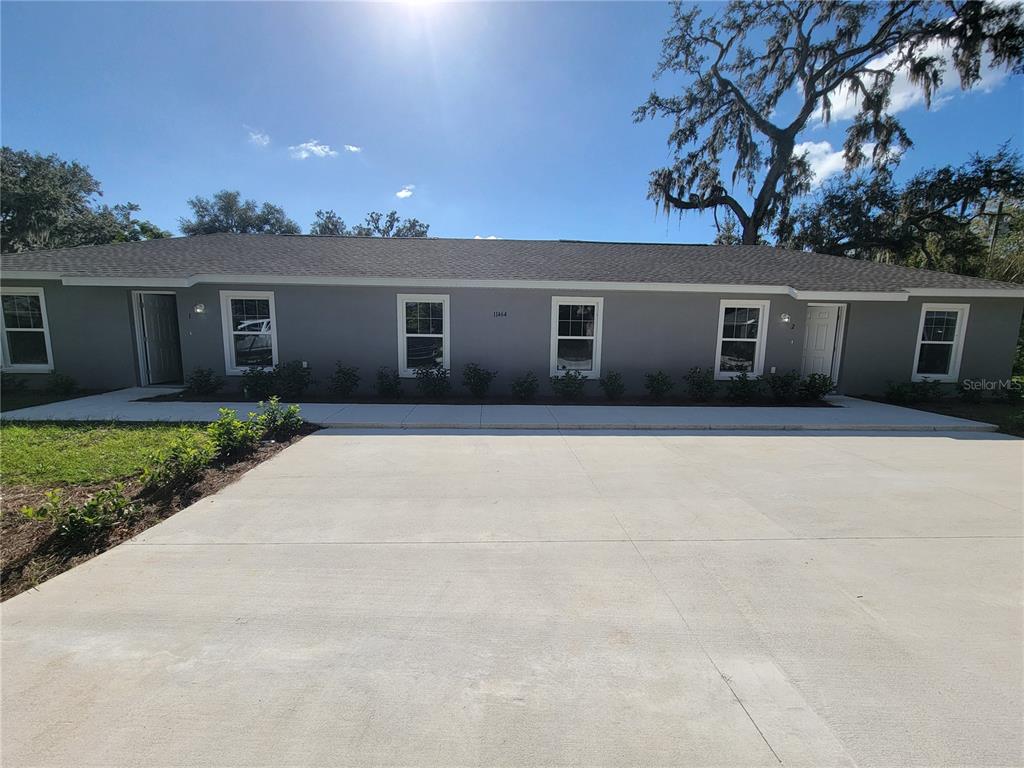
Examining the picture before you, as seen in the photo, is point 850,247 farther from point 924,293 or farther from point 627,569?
point 627,569

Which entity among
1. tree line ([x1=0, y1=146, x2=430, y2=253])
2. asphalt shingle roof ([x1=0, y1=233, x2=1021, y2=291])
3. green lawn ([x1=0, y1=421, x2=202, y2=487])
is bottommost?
green lawn ([x1=0, y1=421, x2=202, y2=487])

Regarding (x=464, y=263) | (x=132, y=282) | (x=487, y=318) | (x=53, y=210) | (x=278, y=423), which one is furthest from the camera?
(x=53, y=210)

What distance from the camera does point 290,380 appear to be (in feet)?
30.5

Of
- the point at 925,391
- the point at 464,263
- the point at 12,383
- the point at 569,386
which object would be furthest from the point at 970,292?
the point at 12,383

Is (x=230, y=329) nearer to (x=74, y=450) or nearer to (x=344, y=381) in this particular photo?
(x=344, y=381)

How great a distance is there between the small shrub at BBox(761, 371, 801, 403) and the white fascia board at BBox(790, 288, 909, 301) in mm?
1721

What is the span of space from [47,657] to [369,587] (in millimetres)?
1567

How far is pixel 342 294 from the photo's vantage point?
9820mm

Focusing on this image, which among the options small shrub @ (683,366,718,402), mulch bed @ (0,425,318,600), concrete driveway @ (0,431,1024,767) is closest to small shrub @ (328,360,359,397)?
mulch bed @ (0,425,318,600)

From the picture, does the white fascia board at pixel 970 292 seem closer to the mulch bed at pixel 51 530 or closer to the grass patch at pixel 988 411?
the grass patch at pixel 988 411

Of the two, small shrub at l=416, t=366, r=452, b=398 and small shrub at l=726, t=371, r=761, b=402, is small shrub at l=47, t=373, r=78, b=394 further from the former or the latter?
small shrub at l=726, t=371, r=761, b=402

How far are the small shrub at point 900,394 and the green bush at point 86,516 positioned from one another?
13491 millimetres

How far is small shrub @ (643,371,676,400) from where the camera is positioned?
9.82 metres

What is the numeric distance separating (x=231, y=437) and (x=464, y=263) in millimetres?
6674
